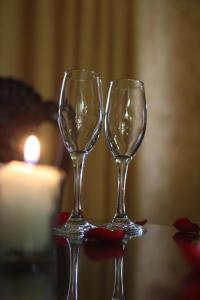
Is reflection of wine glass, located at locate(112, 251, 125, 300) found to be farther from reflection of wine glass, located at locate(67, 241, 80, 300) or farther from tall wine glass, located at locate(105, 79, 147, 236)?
tall wine glass, located at locate(105, 79, 147, 236)

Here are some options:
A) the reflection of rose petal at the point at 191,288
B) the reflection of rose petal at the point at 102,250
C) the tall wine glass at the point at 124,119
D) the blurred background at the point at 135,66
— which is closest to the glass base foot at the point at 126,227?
the tall wine glass at the point at 124,119

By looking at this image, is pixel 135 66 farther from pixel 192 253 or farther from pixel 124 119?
pixel 192 253

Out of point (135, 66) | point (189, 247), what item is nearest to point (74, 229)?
point (189, 247)

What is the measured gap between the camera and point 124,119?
2.22 feet

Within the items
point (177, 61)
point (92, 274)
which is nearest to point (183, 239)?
point (92, 274)

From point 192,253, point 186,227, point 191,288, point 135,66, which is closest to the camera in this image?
point 191,288

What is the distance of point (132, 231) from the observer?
0.66 meters

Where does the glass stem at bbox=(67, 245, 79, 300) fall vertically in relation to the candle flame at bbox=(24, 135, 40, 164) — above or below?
below

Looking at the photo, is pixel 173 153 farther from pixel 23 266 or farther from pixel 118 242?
pixel 23 266

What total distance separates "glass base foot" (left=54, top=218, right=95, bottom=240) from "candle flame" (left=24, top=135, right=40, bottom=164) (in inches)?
7.3

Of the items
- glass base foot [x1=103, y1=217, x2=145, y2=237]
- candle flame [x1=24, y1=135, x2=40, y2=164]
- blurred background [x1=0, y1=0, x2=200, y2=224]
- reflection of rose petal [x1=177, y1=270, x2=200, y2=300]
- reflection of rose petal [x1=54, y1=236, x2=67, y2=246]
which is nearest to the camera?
reflection of rose petal [x1=177, y1=270, x2=200, y2=300]

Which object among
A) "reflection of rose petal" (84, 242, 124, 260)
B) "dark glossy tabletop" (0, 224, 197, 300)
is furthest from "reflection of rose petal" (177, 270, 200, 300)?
"reflection of rose petal" (84, 242, 124, 260)

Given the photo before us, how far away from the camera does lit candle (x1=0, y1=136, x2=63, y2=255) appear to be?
40 centimetres

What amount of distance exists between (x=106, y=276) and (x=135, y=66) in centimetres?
180
